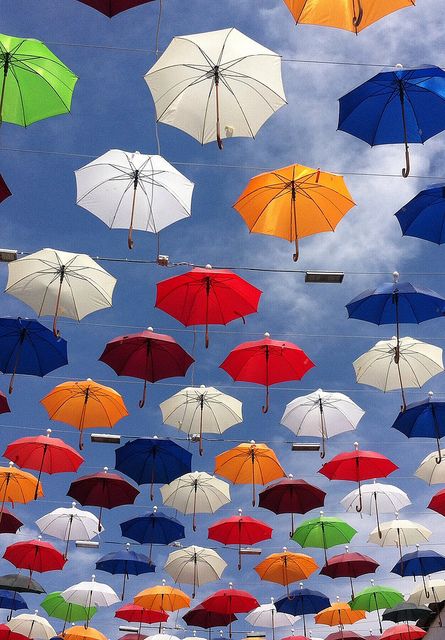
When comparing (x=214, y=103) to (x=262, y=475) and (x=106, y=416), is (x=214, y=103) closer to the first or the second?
(x=106, y=416)

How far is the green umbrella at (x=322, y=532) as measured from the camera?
15.2m

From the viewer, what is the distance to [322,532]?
49.9 feet

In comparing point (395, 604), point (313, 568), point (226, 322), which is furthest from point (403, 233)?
point (395, 604)

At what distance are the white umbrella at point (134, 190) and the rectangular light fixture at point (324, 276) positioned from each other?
6.31 ft

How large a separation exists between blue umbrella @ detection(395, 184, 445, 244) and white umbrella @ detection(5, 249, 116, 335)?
430 centimetres

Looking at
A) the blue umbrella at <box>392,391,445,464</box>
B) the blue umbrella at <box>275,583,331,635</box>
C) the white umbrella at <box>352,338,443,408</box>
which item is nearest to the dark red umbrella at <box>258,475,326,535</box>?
the blue umbrella at <box>392,391,445,464</box>

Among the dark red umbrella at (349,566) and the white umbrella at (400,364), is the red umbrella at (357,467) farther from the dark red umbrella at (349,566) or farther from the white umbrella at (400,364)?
the dark red umbrella at (349,566)

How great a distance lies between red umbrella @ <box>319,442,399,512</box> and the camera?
13.2m

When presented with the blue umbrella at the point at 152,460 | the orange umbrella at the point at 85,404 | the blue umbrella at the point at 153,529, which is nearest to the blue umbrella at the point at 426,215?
the orange umbrella at the point at 85,404

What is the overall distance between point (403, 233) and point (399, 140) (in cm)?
156

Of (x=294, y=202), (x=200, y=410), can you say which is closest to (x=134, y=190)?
(x=294, y=202)

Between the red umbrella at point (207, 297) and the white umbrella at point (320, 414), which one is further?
the white umbrella at point (320, 414)

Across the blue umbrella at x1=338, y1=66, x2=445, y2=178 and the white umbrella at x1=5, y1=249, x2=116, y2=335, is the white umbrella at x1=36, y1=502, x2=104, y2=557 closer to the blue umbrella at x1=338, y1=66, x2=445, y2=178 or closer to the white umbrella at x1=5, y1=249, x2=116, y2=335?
the white umbrella at x1=5, y1=249, x2=116, y2=335

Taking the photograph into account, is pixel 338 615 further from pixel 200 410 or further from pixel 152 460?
pixel 200 410
